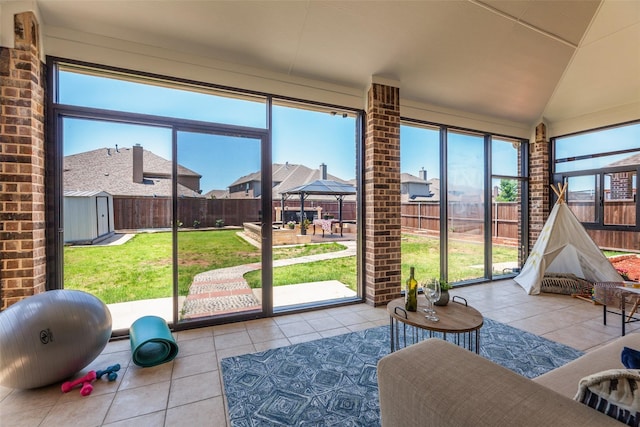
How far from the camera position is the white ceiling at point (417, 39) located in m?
2.63

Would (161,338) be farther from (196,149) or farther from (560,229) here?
(560,229)

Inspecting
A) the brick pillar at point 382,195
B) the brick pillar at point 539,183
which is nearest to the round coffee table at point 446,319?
the brick pillar at point 382,195

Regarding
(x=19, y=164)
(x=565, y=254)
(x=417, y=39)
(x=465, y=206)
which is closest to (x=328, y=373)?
(x=19, y=164)

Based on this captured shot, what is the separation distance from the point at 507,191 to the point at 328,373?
16.4 ft

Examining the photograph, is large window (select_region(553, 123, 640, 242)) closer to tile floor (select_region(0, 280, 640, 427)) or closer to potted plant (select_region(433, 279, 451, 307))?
tile floor (select_region(0, 280, 640, 427))

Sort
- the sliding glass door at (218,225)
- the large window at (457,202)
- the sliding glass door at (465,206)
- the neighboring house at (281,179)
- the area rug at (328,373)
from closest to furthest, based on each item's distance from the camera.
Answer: the area rug at (328,373), the sliding glass door at (218,225), the neighboring house at (281,179), the large window at (457,202), the sliding glass door at (465,206)

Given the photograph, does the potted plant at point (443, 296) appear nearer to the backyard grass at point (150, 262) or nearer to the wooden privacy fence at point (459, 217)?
the wooden privacy fence at point (459, 217)

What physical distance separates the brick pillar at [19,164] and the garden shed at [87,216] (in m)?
0.35

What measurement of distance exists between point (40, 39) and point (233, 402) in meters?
3.55

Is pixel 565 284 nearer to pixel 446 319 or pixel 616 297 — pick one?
pixel 616 297

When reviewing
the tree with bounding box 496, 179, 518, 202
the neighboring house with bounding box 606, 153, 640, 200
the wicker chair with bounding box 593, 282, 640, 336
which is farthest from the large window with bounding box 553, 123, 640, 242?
the wicker chair with bounding box 593, 282, 640, 336

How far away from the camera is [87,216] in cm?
287

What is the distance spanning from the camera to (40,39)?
8.20 feet

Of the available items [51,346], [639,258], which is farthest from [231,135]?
[639,258]
